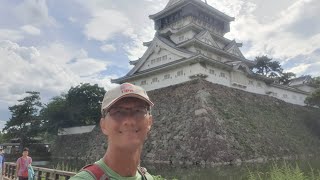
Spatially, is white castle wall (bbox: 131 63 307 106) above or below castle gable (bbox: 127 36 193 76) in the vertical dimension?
below

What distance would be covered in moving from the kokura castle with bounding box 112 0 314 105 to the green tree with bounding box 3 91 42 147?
533 inches

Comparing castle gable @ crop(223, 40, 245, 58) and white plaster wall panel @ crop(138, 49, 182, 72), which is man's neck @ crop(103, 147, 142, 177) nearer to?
white plaster wall panel @ crop(138, 49, 182, 72)

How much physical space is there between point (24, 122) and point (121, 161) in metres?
40.5

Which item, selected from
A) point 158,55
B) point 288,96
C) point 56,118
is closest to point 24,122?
point 56,118

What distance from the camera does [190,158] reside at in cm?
2017

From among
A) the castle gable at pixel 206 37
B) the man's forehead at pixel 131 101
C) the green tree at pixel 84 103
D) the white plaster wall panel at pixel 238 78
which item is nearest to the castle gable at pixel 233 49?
the castle gable at pixel 206 37

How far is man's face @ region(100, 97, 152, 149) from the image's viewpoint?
1495mm

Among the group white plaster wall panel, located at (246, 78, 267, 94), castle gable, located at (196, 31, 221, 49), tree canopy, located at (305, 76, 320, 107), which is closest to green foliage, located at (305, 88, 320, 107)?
tree canopy, located at (305, 76, 320, 107)

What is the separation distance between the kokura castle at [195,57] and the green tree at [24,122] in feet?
44.5

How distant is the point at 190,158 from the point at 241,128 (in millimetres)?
5500

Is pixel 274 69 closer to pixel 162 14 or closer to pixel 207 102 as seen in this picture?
pixel 162 14

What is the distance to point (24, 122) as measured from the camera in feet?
126

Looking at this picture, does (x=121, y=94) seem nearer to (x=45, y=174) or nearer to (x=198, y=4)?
(x=45, y=174)

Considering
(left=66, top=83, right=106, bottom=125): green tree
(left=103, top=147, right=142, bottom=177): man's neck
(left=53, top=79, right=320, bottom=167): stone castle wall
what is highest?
(left=66, top=83, right=106, bottom=125): green tree
